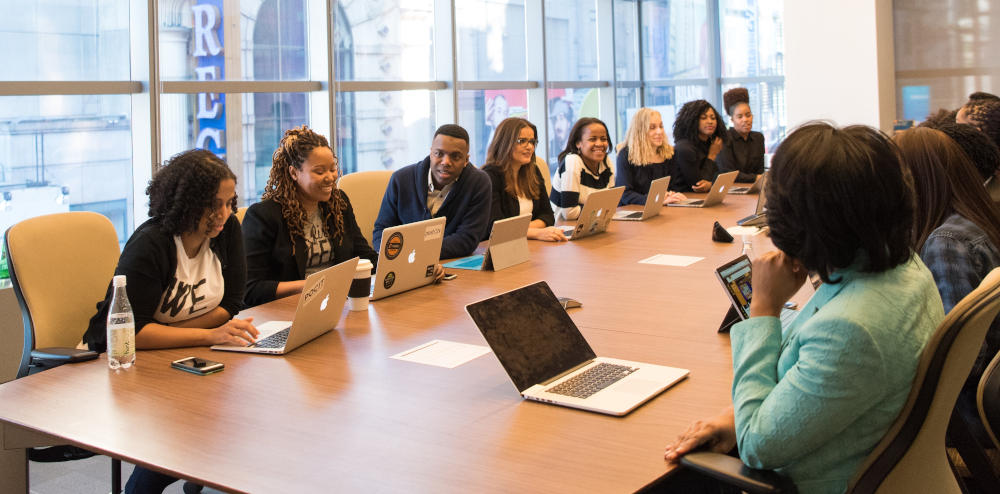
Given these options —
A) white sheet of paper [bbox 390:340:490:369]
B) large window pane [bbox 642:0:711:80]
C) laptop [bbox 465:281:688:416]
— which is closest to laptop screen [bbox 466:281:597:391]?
laptop [bbox 465:281:688:416]

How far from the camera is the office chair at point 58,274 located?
274cm

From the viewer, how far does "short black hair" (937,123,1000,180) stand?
2.41 meters

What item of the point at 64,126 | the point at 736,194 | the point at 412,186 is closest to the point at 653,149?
the point at 736,194

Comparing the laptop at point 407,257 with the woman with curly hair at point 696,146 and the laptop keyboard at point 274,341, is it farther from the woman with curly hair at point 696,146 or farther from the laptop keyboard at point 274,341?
the woman with curly hair at point 696,146

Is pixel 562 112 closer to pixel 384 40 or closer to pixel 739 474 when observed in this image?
pixel 384 40

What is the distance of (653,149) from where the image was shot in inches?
230

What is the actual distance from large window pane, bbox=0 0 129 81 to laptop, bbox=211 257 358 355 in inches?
105

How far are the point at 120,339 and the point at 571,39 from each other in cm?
741

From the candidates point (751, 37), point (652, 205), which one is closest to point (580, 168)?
point (652, 205)

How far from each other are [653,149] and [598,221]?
177 cm

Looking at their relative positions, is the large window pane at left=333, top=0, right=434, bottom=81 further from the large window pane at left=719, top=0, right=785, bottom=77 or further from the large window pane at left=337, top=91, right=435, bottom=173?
the large window pane at left=719, top=0, right=785, bottom=77

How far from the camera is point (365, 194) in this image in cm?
431

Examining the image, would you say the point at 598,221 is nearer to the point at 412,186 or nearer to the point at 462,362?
the point at 412,186

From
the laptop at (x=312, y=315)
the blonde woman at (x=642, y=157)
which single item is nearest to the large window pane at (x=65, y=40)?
the laptop at (x=312, y=315)
